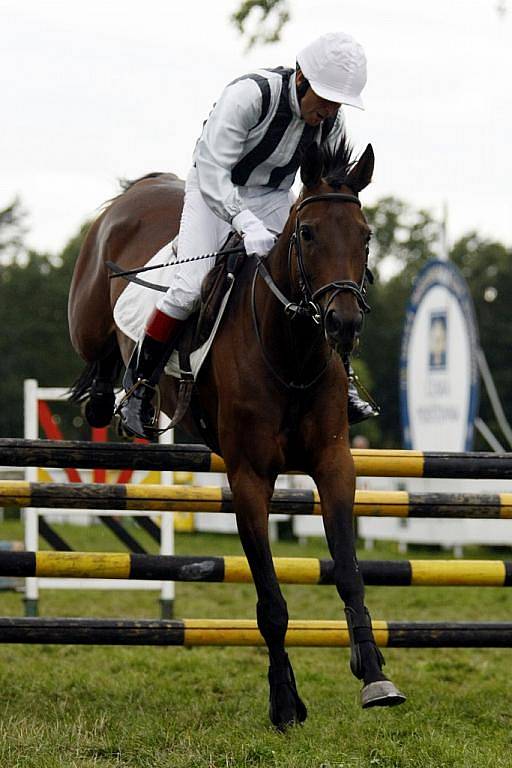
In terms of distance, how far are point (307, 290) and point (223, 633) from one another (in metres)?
1.99

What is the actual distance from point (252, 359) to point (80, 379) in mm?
2044

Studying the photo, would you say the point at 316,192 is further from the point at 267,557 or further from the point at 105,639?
the point at 105,639

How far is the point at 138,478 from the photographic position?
10148 mm

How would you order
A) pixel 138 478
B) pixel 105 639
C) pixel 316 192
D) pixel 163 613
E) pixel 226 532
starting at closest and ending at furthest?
1. pixel 316 192
2. pixel 105 639
3. pixel 163 613
4. pixel 138 478
5. pixel 226 532

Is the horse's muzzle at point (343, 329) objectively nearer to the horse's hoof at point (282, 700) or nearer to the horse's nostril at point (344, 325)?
the horse's nostril at point (344, 325)

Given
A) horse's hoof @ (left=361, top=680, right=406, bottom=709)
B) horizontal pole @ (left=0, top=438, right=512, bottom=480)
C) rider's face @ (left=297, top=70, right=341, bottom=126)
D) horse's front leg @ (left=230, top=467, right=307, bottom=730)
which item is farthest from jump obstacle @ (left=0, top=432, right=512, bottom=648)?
rider's face @ (left=297, top=70, right=341, bottom=126)

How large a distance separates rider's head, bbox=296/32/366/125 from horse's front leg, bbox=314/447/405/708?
4.48ft

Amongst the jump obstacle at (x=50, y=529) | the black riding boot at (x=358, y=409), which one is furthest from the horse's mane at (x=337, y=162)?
the jump obstacle at (x=50, y=529)

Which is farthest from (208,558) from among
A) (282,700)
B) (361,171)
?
→ (361,171)

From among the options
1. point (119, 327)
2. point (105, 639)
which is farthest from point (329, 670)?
point (119, 327)

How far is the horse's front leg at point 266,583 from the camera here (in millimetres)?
4703

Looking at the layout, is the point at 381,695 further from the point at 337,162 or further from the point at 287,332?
the point at 337,162

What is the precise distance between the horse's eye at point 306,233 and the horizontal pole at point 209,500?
5.06ft

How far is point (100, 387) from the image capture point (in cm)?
655
